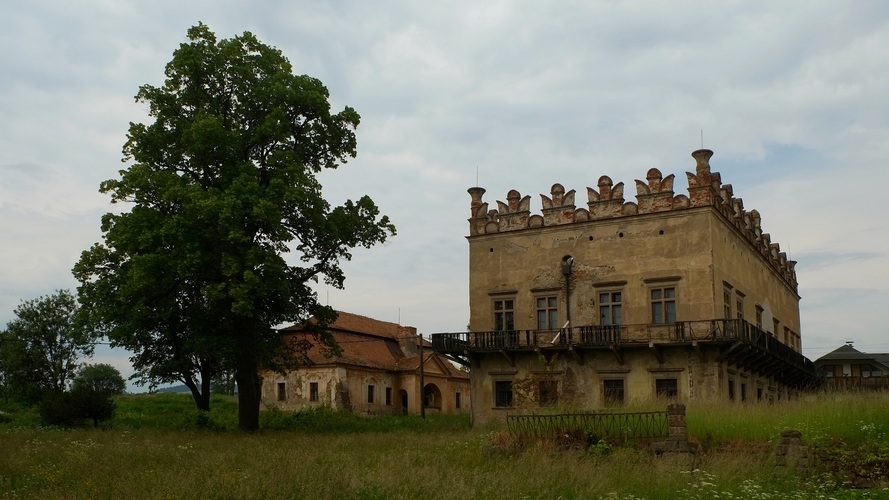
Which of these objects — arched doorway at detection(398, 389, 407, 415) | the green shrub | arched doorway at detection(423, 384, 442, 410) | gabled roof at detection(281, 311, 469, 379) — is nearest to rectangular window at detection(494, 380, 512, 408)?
gabled roof at detection(281, 311, 469, 379)

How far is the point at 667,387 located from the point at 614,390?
2.02 meters

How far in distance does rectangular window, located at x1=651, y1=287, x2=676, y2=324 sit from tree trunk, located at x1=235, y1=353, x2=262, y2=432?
14792mm

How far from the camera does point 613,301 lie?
3102 cm

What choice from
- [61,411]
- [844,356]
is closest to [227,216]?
[61,411]

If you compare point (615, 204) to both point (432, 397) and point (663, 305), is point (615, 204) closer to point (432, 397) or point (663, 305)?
point (663, 305)

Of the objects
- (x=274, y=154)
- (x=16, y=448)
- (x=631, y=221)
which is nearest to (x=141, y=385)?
(x=274, y=154)

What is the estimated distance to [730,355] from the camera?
29125 millimetres

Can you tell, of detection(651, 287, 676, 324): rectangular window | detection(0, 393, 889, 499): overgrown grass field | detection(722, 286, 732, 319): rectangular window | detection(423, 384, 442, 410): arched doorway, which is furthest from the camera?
detection(423, 384, 442, 410): arched doorway

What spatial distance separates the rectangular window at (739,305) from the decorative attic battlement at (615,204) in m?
2.88

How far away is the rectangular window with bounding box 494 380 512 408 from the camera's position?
32.4 meters

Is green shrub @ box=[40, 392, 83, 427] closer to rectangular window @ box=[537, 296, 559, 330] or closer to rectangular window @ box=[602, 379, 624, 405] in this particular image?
rectangular window @ box=[537, 296, 559, 330]

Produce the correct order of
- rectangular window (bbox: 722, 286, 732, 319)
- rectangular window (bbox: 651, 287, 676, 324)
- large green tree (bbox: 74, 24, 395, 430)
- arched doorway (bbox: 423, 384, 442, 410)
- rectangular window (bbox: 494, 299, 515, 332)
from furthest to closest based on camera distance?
arched doorway (bbox: 423, 384, 442, 410) < rectangular window (bbox: 494, 299, 515, 332) < rectangular window (bbox: 722, 286, 732, 319) < rectangular window (bbox: 651, 287, 676, 324) < large green tree (bbox: 74, 24, 395, 430)

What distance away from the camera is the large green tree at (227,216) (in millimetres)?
24766

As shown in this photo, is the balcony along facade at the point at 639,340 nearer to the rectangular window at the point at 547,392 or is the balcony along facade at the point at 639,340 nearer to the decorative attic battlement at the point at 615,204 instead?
the rectangular window at the point at 547,392
